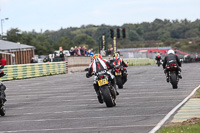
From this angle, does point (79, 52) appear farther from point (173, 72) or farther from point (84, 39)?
point (84, 39)

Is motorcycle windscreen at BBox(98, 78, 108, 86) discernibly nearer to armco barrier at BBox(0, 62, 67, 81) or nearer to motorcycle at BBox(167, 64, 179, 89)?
motorcycle at BBox(167, 64, 179, 89)

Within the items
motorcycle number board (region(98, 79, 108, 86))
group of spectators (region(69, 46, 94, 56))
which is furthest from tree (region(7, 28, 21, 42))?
motorcycle number board (region(98, 79, 108, 86))

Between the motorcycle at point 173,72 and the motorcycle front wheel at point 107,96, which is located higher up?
the motorcycle at point 173,72

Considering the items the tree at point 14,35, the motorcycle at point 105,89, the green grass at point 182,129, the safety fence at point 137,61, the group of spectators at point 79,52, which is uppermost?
the tree at point 14,35

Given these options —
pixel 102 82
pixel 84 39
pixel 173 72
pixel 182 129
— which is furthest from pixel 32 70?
pixel 84 39

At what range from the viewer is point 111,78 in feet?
49.3

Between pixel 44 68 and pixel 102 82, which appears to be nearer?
pixel 102 82

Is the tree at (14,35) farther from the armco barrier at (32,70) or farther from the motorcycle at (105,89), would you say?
the motorcycle at (105,89)

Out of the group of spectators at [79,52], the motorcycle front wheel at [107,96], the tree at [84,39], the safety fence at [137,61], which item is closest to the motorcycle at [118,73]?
the motorcycle front wheel at [107,96]

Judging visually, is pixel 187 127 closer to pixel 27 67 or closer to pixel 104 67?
pixel 104 67

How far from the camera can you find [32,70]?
41156 mm

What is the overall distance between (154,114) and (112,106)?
9.05 feet

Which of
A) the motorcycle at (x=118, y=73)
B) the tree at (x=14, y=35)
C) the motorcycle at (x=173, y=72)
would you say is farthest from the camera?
the tree at (x=14, y=35)

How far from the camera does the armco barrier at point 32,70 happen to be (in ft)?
126
